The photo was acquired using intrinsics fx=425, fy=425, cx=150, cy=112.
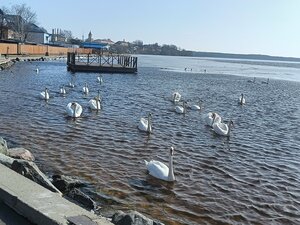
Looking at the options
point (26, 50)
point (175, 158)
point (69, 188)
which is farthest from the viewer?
point (26, 50)

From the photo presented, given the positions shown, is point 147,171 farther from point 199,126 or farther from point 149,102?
point 149,102

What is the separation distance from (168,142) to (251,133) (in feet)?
17.1

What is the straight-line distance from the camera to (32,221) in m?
6.00

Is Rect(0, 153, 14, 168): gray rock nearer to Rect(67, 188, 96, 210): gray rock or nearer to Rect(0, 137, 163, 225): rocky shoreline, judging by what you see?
Rect(0, 137, 163, 225): rocky shoreline

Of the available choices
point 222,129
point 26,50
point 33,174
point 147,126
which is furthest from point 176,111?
point 26,50

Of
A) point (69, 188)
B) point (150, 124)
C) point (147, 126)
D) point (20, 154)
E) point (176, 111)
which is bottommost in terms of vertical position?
point (176, 111)

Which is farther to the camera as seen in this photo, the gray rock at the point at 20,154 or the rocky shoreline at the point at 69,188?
the gray rock at the point at 20,154

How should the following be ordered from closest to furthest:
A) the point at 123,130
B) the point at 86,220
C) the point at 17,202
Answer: the point at 86,220
the point at 17,202
the point at 123,130

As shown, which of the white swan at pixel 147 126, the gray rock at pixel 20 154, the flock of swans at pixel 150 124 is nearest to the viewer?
the gray rock at pixel 20 154

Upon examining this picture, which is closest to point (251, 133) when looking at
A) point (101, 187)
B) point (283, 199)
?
point (283, 199)

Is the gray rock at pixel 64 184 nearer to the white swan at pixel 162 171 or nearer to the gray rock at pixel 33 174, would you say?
the gray rock at pixel 33 174

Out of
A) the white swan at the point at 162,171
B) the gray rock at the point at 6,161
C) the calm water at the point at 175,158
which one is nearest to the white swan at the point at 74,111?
the calm water at the point at 175,158

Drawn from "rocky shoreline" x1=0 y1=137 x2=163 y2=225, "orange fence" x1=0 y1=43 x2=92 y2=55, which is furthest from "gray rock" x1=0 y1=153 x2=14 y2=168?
"orange fence" x1=0 y1=43 x2=92 y2=55

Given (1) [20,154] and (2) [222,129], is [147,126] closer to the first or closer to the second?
(2) [222,129]
